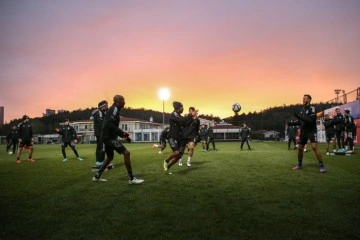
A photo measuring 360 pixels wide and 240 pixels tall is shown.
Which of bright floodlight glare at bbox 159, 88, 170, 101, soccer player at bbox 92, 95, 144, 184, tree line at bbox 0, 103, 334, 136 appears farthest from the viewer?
tree line at bbox 0, 103, 334, 136

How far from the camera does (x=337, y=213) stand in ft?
15.0

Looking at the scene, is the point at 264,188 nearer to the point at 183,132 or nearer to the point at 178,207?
the point at 178,207

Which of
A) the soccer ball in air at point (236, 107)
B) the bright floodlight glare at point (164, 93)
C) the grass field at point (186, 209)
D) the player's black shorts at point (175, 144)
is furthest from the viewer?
the bright floodlight glare at point (164, 93)

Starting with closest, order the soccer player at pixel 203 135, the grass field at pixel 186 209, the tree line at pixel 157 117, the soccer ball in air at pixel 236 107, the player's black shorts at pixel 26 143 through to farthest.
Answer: the grass field at pixel 186 209
the player's black shorts at pixel 26 143
the soccer player at pixel 203 135
the soccer ball in air at pixel 236 107
the tree line at pixel 157 117

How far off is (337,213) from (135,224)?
3.10m

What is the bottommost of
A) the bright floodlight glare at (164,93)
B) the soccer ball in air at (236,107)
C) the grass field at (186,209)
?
the grass field at (186,209)

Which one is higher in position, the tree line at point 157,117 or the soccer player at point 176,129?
the tree line at point 157,117

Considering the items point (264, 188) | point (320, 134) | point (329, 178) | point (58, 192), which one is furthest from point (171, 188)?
point (320, 134)

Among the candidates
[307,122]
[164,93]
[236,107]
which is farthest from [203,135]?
[164,93]

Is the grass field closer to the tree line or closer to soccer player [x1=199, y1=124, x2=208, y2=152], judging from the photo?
soccer player [x1=199, y1=124, x2=208, y2=152]

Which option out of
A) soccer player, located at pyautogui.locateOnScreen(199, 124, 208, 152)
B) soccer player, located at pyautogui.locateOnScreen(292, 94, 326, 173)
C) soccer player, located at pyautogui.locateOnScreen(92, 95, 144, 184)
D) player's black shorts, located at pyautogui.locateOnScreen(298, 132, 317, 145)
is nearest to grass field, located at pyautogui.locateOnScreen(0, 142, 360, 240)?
soccer player, located at pyautogui.locateOnScreen(92, 95, 144, 184)

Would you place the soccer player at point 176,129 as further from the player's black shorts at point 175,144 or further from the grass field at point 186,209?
the grass field at point 186,209

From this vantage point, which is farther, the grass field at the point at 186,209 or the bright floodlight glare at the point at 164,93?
the bright floodlight glare at the point at 164,93

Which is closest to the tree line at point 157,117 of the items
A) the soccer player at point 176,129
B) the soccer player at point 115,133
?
the soccer player at point 176,129
